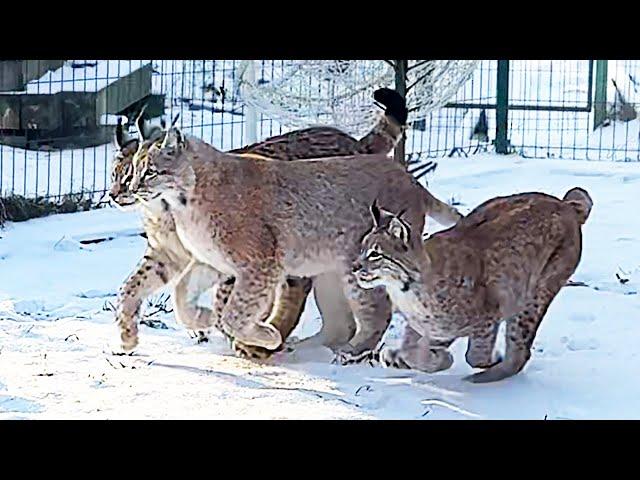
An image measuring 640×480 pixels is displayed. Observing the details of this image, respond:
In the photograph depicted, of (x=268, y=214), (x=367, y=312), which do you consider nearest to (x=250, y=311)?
(x=268, y=214)

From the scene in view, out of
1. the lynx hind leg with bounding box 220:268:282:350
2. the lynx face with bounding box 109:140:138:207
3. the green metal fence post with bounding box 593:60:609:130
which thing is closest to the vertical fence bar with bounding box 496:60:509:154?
Answer: the green metal fence post with bounding box 593:60:609:130

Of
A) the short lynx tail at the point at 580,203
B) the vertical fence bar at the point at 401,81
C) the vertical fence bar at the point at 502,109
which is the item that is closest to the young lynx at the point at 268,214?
the short lynx tail at the point at 580,203

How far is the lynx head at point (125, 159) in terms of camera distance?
14.7 feet

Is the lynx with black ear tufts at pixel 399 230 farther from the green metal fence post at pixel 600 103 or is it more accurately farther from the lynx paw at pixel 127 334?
the green metal fence post at pixel 600 103

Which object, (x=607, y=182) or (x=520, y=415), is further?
(x=607, y=182)

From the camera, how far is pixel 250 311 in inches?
172

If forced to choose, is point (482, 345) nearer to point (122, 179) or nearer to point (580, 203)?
point (580, 203)

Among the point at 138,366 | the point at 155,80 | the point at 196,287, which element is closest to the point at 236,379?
the point at 138,366

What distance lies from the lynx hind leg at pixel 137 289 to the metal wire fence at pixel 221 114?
10.9ft

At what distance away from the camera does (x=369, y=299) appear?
459 cm

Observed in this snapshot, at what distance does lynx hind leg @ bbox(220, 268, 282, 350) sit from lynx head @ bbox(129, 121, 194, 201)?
1.45ft

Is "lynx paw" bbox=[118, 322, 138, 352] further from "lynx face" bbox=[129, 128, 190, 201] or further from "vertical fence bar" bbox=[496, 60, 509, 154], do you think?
"vertical fence bar" bbox=[496, 60, 509, 154]
